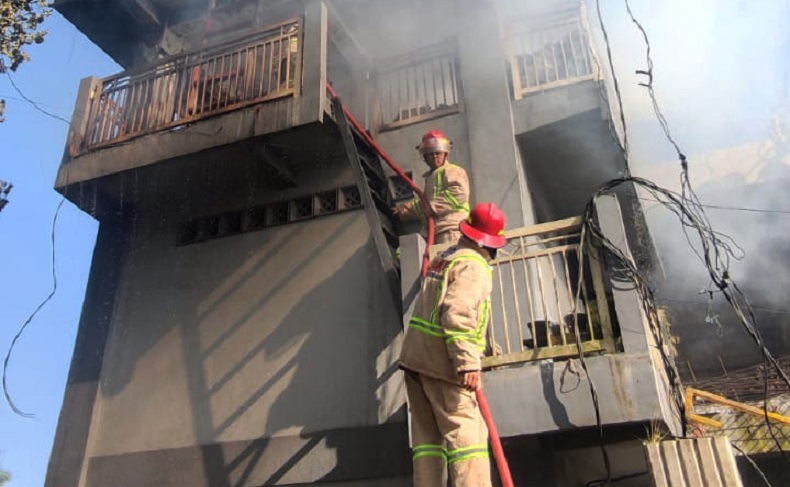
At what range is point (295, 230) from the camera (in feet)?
25.3

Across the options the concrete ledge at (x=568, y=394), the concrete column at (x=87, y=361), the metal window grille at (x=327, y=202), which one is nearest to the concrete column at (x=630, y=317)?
the concrete ledge at (x=568, y=394)

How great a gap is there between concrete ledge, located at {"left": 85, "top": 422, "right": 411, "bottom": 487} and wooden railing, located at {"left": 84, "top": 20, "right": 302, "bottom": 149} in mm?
3949

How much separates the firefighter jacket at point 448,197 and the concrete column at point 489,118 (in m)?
0.95

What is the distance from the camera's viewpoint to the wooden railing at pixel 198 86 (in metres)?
7.16

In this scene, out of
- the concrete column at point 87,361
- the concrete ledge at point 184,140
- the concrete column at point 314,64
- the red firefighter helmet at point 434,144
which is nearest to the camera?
the red firefighter helmet at point 434,144

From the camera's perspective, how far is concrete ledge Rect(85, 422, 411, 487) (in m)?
6.02

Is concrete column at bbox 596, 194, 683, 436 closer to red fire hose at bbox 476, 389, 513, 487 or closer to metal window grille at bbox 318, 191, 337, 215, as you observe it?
red fire hose at bbox 476, 389, 513, 487

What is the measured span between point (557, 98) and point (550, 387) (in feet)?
13.4

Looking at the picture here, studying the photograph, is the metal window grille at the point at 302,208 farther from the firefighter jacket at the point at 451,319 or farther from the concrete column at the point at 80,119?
the firefighter jacket at the point at 451,319

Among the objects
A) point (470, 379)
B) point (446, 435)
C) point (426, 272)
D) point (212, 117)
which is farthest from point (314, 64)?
point (446, 435)

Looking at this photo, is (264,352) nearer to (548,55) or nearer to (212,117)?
(212,117)

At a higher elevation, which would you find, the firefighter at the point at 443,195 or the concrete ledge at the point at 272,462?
the firefighter at the point at 443,195

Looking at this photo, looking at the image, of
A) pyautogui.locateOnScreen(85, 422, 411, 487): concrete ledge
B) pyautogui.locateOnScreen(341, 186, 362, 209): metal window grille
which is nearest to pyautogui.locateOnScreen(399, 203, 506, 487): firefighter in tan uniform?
pyautogui.locateOnScreen(85, 422, 411, 487): concrete ledge

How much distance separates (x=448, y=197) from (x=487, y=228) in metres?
2.16
